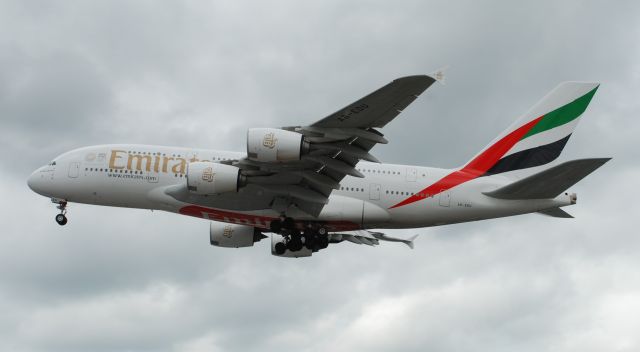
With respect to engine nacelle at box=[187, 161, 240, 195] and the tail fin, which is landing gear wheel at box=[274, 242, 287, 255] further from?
the tail fin

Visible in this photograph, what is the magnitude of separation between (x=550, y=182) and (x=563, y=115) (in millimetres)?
6931

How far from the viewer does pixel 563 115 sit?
4431cm

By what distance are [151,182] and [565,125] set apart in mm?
20125

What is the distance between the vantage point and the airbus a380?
3800cm

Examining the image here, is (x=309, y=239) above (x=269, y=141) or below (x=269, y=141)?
below

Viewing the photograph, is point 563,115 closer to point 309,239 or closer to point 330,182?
point 330,182

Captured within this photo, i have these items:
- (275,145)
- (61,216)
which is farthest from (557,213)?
(61,216)

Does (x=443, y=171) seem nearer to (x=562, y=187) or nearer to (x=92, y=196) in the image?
(x=562, y=187)

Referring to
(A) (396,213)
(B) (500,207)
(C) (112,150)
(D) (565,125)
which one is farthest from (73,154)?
(D) (565,125)

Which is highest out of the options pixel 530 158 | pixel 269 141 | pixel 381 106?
pixel 530 158

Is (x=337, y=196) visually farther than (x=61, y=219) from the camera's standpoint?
No

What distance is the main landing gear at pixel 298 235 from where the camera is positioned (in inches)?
1631

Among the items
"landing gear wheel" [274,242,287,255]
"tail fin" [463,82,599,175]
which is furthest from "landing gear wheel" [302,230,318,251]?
"tail fin" [463,82,599,175]

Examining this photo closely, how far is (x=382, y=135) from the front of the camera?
35125 millimetres
